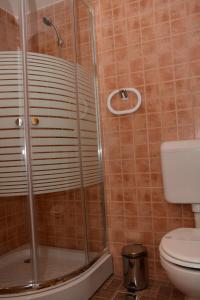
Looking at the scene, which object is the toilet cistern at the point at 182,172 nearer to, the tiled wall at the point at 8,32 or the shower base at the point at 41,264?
the shower base at the point at 41,264

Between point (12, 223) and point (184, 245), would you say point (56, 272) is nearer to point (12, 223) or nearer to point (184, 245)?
point (12, 223)

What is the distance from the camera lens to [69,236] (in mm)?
1804

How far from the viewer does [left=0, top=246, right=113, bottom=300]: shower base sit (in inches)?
56.1

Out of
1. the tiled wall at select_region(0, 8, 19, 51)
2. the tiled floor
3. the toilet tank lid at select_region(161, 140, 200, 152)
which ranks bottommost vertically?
the tiled floor

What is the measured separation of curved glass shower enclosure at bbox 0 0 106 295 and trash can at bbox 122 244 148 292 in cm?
24

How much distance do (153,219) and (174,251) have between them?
548mm

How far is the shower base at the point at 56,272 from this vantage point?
1.42 meters

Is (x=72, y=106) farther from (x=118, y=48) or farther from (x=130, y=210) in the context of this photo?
(x=130, y=210)

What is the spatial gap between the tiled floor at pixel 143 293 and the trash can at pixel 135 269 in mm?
43

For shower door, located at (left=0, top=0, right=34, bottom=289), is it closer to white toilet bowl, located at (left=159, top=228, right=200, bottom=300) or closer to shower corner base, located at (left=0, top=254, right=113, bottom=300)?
shower corner base, located at (left=0, top=254, right=113, bottom=300)

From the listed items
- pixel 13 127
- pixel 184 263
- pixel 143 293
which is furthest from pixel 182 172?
pixel 13 127

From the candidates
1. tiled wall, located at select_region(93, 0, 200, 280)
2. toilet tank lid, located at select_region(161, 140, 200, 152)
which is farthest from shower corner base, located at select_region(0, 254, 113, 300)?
toilet tank lid, located at select_region(161, 140, 200, 152)

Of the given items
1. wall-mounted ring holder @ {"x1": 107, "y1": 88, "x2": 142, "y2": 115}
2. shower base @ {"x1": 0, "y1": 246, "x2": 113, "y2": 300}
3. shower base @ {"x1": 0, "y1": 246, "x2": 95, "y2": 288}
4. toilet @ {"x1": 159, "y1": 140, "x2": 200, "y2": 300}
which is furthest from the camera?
wall-mounted ring holder @ {"x1": 107, "y1": 88, "x2": 142, "y2": 115}

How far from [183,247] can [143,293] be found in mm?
602
